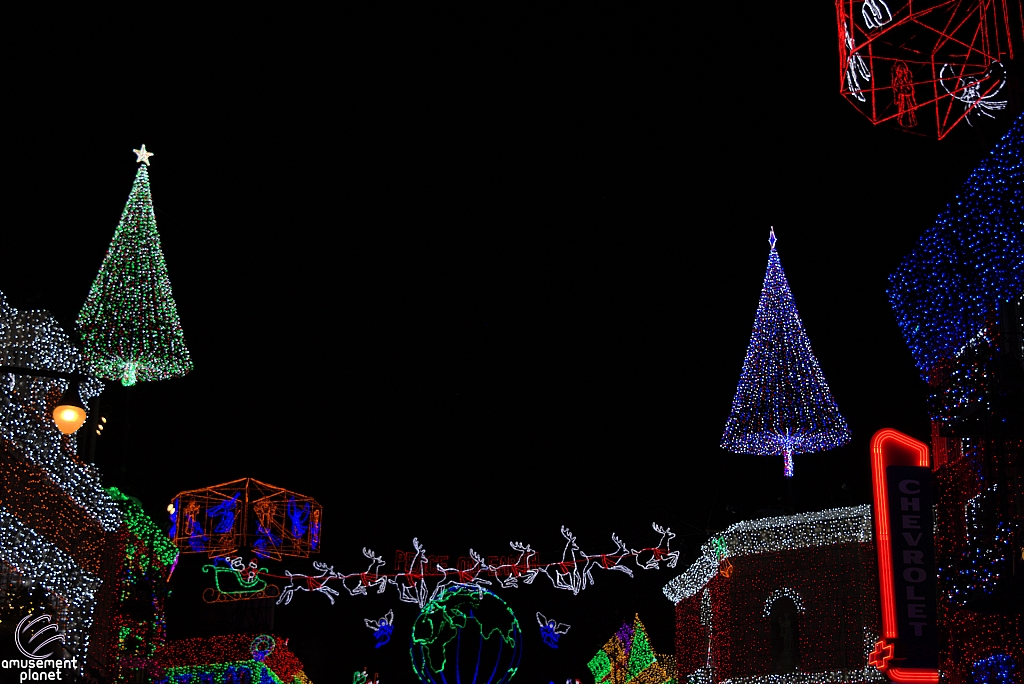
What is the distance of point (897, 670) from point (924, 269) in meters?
6.03

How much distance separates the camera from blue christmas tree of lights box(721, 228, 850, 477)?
87.0ft

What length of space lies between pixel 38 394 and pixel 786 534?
16.5 m

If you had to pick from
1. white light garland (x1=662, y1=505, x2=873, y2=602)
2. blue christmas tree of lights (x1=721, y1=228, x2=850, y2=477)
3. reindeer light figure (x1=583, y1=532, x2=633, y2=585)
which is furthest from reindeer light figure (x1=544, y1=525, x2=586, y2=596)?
blue christmas tree of lights (x1=721, y1=228, x2=850, y2=477)

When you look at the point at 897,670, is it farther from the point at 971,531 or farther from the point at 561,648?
the point at 561,648

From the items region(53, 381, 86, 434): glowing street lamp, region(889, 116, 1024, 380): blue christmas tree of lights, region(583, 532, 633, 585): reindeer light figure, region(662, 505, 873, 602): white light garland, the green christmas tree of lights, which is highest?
the green christmas tree of lights

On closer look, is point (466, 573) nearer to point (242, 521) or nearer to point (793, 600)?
point (793, 600)

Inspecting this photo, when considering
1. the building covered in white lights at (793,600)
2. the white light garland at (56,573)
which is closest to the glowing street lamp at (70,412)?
the white light garland at (56,573)

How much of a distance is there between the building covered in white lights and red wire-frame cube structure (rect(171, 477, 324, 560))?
36.6ft

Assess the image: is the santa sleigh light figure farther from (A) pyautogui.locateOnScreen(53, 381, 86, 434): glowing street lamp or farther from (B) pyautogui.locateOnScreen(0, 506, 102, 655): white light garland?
(A) pyautogui.locateOnScreen(53, 381, 86, 434): glowing street lamp

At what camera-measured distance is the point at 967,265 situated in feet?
52.2

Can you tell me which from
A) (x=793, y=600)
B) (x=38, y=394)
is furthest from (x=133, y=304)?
(x=793, y=600)

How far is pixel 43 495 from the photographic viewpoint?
20.7m

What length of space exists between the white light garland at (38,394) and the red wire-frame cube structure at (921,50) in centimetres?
1245

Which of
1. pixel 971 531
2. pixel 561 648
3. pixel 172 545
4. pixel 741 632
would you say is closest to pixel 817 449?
pixel 741 632
